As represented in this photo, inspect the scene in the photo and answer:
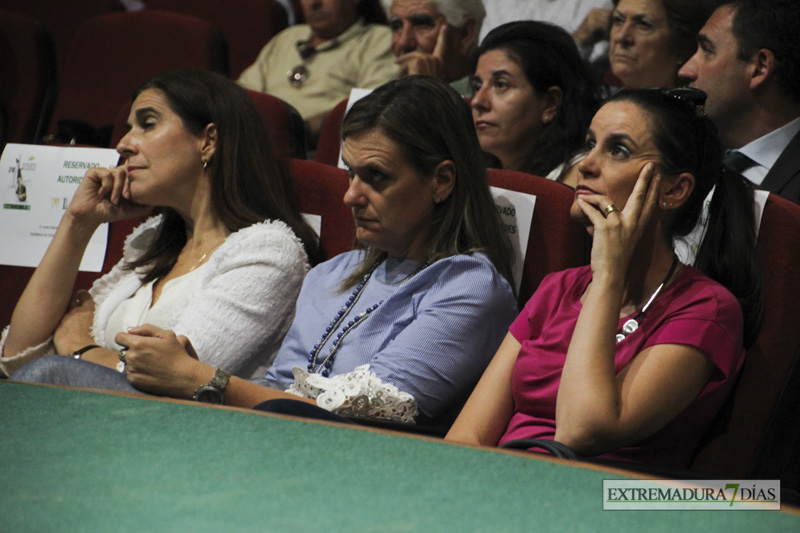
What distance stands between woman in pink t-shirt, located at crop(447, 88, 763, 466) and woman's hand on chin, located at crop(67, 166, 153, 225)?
3.83 feet

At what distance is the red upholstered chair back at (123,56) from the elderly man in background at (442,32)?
0.68 metres

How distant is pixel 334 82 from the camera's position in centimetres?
364

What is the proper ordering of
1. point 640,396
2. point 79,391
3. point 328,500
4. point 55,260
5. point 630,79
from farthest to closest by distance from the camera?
1. point 630,79
2. point 55,260
3. point 640,396
4. point 79,391
5. point 328,500

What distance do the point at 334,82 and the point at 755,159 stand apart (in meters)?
1.83

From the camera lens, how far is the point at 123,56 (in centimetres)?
346

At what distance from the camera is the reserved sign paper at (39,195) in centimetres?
256

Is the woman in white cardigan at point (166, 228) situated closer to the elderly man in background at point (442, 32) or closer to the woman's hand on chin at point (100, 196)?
the woman's hand on chin at point (100, 196)

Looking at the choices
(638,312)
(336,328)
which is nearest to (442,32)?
(336,328)

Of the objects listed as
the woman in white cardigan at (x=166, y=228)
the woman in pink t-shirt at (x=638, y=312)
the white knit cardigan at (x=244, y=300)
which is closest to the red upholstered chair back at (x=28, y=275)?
the woman in white cardigan at (x=166, y=228)

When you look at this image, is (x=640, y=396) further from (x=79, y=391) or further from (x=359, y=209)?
(x=79, y=391)

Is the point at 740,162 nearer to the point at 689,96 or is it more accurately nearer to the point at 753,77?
the point at 753,77

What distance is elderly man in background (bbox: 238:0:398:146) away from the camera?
3.57 m

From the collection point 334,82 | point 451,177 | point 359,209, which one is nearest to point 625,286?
point 451,177

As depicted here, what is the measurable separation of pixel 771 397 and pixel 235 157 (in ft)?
4.50
